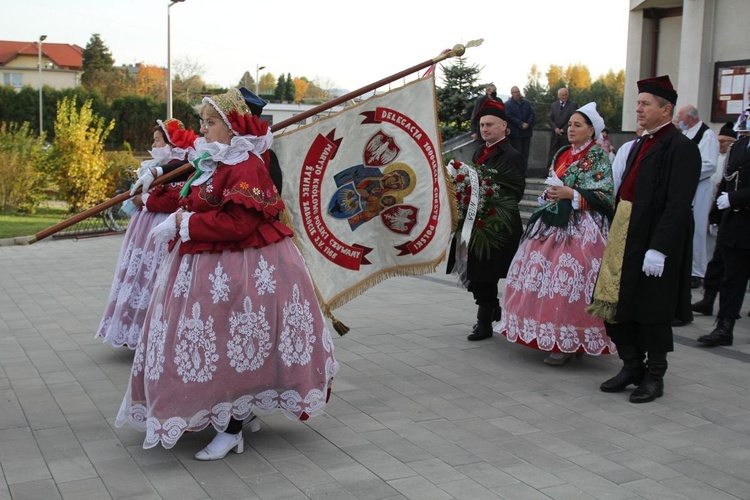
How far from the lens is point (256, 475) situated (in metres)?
4.30

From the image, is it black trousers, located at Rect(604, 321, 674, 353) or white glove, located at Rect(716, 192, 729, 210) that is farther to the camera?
white glove, located at Rect(716, 192, 729, 210)

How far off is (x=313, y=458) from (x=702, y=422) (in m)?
2.52

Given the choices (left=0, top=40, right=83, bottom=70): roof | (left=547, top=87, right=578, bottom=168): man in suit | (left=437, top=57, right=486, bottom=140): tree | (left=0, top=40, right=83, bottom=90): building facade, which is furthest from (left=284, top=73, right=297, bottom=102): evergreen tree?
(left=547, top=87, right=578, bottom=168): man in suit

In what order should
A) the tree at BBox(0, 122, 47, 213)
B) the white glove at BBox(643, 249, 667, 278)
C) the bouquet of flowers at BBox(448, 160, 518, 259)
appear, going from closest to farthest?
the white glove at BBox(643, 249, 667, 278) < the bouquet of flowers at BBox(448, 160, 518, 259) < the tree at BBox(0, 122, 47, 213)

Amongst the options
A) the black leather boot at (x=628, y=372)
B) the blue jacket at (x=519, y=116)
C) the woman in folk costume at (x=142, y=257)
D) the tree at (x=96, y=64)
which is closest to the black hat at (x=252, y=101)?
the woman in folk costume at (x=142, y=257)

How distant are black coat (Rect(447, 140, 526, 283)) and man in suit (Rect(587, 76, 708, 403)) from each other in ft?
4.21

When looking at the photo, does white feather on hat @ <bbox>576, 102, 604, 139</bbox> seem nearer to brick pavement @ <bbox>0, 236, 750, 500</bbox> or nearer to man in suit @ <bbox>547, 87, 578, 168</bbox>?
brick pavement @ <bbox>0, 236, 750, 500</bbox>

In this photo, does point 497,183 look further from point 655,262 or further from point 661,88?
point 655,262

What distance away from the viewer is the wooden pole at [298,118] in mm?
4566

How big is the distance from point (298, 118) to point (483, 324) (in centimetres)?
309

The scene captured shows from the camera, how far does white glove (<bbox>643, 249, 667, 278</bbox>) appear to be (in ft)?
17.6

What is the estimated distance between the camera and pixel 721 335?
732 centimetres

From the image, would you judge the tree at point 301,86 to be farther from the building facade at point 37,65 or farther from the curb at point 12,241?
the curb at point 12,241

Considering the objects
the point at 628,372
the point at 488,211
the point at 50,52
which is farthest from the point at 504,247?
the point at 50,52
